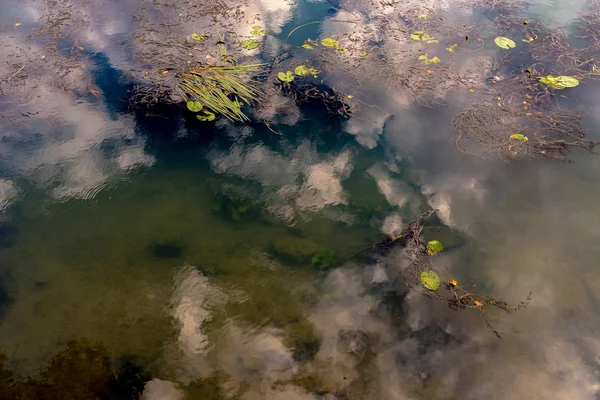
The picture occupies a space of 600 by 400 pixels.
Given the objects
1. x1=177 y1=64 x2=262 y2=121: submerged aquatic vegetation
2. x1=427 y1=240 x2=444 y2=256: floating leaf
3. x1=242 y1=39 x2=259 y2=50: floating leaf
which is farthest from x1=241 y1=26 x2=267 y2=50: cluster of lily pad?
x1=427 y1=240 x2=444 y2=256: floating leaf

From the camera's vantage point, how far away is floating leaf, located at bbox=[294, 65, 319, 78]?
5.18m

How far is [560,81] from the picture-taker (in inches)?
200

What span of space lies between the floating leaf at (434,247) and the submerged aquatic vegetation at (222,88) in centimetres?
268

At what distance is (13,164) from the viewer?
4168 millimetres

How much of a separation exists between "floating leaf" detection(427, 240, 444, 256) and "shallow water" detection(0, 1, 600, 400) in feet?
0.35

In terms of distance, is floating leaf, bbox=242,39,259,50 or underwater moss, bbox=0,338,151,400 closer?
underwater moss, bbox=0,338,151,400

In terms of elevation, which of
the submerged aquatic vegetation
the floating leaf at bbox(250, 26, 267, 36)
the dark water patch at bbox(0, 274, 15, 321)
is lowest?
the dark water patch at bbox(0, 274, 15, 321)

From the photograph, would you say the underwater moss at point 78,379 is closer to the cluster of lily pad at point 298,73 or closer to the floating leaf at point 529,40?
the cluster of lily pad at point 298,73

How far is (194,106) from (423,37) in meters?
3.82

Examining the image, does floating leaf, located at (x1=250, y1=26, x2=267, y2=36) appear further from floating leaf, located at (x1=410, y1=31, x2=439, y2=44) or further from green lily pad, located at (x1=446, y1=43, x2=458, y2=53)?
green lily pad, located at (x1=446, y1=43, x2=458, y2=53)

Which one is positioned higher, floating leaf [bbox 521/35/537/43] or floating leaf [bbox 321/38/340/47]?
floating leaf [bbox 321/38/340/47]

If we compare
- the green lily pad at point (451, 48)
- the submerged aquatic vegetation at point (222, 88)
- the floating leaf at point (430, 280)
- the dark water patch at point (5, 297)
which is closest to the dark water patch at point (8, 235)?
the dark water patch at point (5, 297)

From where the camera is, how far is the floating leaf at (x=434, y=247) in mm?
3580

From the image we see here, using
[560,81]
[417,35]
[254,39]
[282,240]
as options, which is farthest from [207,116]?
[560,81]
